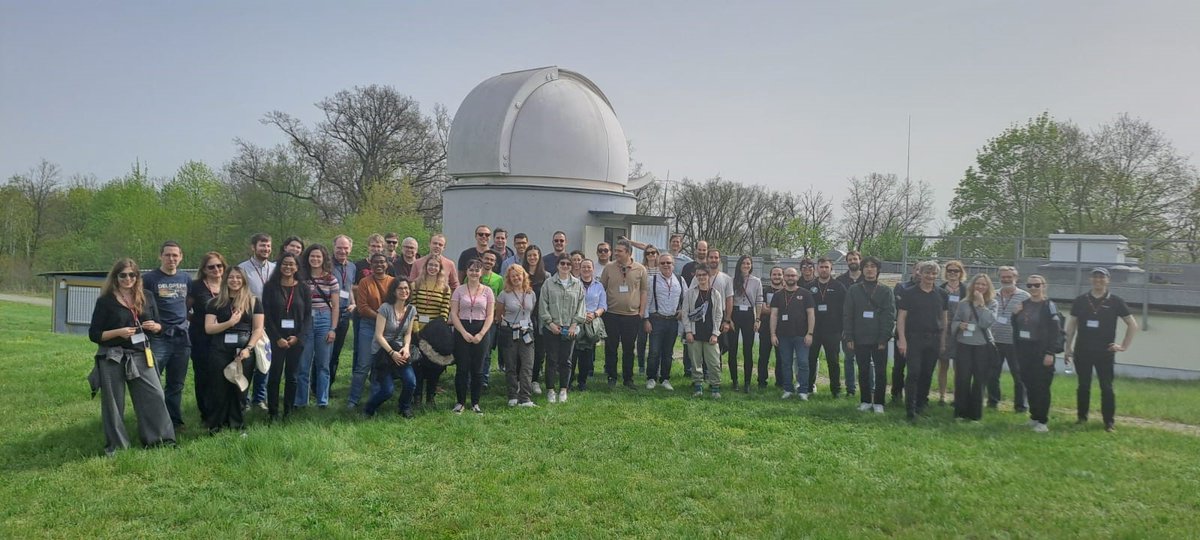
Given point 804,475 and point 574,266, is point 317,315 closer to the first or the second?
point 574,266

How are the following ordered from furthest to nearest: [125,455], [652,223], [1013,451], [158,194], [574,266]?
[158,194], [652,223], [574,266], [1013,451], [125,455]

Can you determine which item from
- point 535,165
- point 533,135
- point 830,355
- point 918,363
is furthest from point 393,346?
point 533,135

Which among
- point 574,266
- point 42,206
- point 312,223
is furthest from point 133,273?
point 42,206

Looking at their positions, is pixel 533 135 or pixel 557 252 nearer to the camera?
pixel 557 252

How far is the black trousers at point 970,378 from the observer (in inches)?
292

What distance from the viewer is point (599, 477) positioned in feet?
17.1

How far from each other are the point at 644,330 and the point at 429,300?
2.93 m

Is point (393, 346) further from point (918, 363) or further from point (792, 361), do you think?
point (918, 363)

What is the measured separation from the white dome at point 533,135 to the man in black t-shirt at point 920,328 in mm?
8622

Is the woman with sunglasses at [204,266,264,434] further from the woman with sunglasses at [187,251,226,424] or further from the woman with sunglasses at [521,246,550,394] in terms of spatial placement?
the woman with sunglasses at [521,246,550,394]

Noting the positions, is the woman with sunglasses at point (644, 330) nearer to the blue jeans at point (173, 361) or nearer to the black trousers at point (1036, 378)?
the black trousers at point (1036, 378)

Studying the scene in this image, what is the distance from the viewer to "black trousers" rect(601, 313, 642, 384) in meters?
8.57

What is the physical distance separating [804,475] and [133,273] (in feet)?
17.4

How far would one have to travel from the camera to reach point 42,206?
1578 inches
